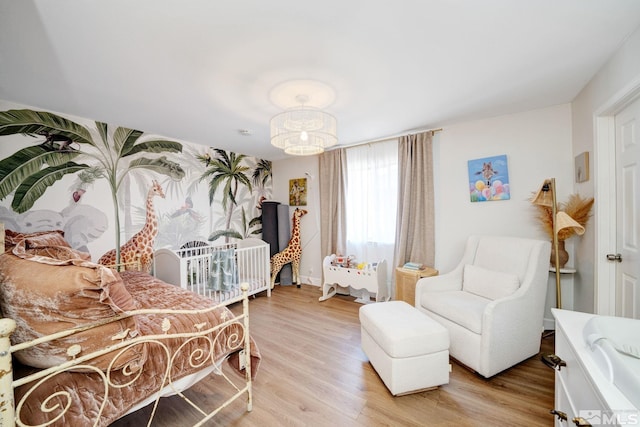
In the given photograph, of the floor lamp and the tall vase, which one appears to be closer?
the floor lamp

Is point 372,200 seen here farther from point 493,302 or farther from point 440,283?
point 493,302

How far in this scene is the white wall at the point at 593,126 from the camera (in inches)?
57.7

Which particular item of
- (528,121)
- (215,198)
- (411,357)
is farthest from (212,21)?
(528,121)

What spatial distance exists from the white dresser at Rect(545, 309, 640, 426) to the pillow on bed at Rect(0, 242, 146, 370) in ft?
5.32

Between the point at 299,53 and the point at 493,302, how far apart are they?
2223 mm

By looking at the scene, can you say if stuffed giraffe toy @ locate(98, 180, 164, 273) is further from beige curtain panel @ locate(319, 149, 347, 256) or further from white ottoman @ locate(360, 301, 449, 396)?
white ottoman @ locate(360, 301, 449, 396)

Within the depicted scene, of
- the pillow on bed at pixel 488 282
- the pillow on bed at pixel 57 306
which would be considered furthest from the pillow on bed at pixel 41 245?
the pillow on bed at pixel 488 282

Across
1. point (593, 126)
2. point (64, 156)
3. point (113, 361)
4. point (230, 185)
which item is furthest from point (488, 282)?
point (64, 156)

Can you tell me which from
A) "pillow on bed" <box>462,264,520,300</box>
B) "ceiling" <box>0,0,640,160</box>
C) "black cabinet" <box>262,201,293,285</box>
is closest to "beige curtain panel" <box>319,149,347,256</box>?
"black cabinet" <box>262,201,293,285</box>

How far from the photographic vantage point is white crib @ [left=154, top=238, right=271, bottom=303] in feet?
8.76

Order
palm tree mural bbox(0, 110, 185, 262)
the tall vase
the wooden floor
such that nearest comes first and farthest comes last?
the wooden floor, palm tree mural bbox(0, 110, 185, 262), the tall vase

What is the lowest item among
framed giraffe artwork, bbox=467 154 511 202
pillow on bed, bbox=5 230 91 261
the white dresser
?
the white dresser

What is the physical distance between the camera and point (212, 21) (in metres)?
1.26

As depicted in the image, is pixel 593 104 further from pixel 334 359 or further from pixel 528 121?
pixel 334 359
